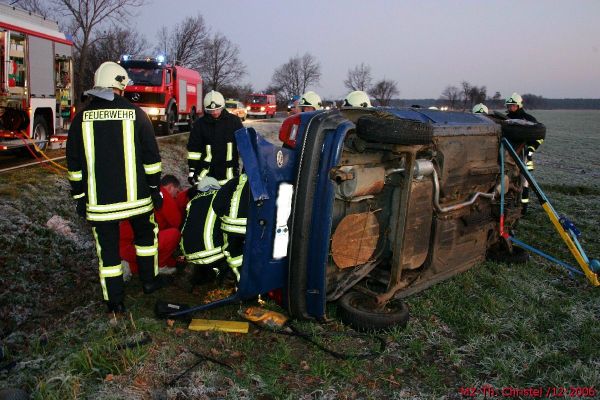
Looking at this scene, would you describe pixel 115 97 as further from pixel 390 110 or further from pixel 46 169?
pixel 46 169

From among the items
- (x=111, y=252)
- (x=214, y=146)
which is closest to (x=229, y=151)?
(x=214, y=146)

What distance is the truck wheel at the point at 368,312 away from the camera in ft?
10.9

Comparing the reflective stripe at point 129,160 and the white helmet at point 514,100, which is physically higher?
the white helmet at point 514,100

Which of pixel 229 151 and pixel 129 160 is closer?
pixel 129 160

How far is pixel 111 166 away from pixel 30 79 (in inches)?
307

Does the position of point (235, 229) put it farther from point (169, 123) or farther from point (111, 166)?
point (169, 123)

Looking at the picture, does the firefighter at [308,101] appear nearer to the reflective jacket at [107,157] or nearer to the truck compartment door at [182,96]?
the reflective jacket at [107,157]

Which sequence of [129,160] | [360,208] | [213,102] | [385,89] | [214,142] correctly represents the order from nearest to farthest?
1. [129,160]
2. [360,208]
3. [213,102]
4. [214,142]
5. [385,89]

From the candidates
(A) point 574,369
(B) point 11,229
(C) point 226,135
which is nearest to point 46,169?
(B) point 11,229

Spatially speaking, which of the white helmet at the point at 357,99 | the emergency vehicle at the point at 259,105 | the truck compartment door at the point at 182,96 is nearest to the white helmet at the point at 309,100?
the white helmet at the point at 357,99

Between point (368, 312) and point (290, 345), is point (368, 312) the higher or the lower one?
the higher one

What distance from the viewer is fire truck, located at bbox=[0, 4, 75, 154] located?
8.95 meters

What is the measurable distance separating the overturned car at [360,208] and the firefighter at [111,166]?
2.75ft

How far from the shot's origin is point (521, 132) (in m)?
4.57
